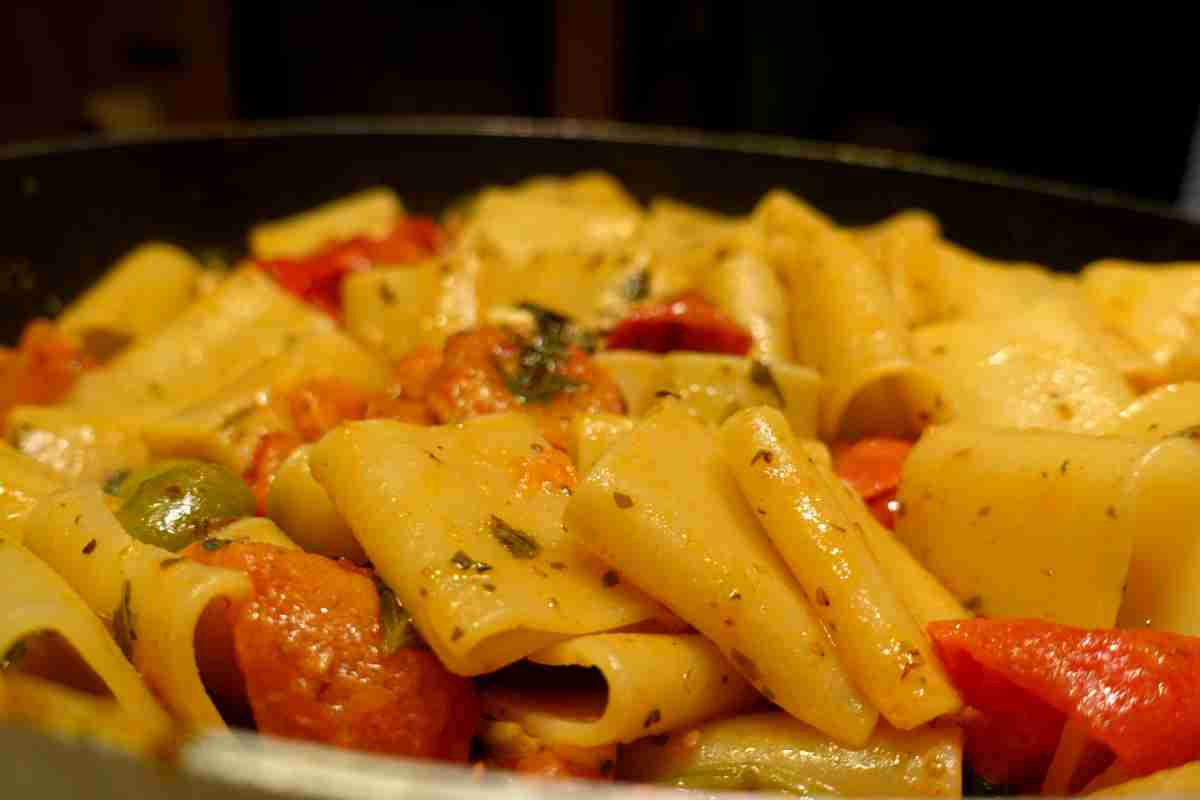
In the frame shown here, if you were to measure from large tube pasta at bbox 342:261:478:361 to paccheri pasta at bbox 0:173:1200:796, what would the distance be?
188 mm

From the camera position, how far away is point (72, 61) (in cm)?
555

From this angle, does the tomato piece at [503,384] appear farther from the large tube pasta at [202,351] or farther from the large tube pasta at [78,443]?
the large tube pasta at [78,443]

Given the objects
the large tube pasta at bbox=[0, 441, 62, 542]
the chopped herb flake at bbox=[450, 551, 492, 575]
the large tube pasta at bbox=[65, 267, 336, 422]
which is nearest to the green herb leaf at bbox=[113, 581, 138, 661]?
the large tube pasta at bbox=[0, 441, 62, 542]

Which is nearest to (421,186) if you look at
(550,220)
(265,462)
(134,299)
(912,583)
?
(550,220)

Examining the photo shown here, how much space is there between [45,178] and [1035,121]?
467 cm

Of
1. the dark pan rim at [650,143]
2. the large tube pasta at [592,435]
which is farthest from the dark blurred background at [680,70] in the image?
the large tube pasta at [592,435]

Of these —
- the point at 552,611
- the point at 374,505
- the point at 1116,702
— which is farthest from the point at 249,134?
the point at 1116,702

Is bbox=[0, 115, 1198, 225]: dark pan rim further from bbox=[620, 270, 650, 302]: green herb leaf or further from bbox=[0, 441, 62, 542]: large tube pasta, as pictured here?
bbox=[0, 441, 62, 542]: large tube pasta

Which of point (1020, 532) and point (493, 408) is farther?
point (493, 408)

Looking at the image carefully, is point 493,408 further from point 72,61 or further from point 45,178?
point 72,61

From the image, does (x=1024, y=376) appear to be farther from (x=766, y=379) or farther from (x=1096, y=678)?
(x=1096, y=678)

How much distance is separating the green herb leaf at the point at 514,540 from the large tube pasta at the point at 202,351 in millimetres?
1006

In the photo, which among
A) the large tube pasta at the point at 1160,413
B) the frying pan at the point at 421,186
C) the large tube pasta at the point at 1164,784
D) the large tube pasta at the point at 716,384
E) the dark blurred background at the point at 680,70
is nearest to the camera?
the large tube pasta at the point at 1164,784

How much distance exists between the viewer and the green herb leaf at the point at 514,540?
165 centimetres
